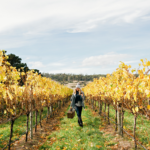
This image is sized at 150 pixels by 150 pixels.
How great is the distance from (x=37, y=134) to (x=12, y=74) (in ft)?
13.0

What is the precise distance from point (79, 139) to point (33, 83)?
3550 mm

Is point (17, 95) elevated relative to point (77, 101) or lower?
elevated

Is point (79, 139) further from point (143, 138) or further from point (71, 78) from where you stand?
point (71, 78)

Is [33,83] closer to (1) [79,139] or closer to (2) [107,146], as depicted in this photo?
(1) [79,139]

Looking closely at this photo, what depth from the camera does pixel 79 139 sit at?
19.5 ft

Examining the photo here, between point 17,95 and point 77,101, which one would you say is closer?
point 17,95

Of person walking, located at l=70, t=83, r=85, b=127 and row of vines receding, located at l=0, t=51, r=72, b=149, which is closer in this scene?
row of vines receding, located at l=0, t=51, r=72, b=149

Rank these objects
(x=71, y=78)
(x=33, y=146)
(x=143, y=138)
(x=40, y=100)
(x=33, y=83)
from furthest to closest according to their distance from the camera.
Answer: (x=71, y=78), (x=40, y=100), (x=33, y=83), (x=143, y=138), (x=33, y=146)

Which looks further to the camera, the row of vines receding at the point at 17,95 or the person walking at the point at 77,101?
the person walking at the point at 77,101

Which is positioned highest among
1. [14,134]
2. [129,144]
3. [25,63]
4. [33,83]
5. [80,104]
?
[25,63]

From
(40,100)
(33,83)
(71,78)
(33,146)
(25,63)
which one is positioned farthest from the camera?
(71,78)

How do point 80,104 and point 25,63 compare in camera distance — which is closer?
point 80,104

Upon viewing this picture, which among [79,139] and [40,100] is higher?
[40,100]

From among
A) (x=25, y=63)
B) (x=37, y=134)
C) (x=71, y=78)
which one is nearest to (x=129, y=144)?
(x=37, y=134)
